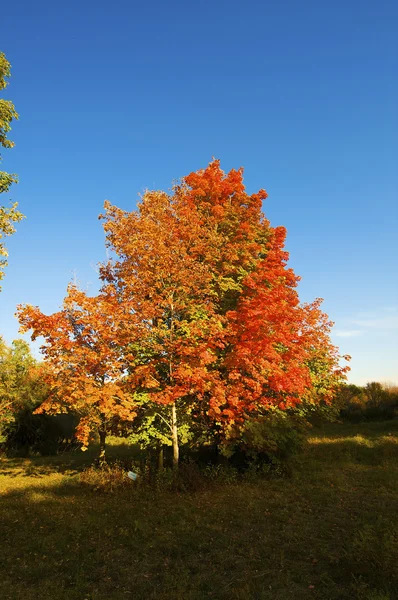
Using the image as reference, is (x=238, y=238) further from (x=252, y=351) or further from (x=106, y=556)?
(x=106, y=556)

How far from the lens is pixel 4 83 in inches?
651

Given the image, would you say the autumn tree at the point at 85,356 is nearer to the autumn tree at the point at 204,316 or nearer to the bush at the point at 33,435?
the autumn tree at the point at 204,316

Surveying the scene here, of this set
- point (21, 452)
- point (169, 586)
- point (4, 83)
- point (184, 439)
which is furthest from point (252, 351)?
point (21, 452)

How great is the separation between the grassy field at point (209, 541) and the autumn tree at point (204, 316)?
375cm

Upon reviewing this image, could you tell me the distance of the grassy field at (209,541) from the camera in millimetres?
8125

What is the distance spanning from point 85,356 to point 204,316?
18.7 ft

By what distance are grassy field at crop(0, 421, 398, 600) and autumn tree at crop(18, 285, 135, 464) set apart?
11.6 ft

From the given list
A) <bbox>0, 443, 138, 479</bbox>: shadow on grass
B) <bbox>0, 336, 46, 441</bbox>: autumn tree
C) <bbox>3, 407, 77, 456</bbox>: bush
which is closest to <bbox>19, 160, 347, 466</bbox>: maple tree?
<bbox>0, 443, 138, 479</bbox>: shadow on grass

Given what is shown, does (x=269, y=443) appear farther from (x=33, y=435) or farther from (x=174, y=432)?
(x=33, y=435)

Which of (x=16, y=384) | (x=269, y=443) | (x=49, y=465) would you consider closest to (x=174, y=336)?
(x=269, y=443)

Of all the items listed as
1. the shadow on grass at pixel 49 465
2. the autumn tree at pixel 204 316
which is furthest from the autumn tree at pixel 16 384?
the autumn tree at pixel 204 316

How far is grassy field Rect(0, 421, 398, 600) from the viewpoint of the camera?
812 cm

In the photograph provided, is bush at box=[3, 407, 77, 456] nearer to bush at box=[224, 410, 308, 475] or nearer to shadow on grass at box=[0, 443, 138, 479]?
shadow on grass at box=[0, 443, 138, 479]

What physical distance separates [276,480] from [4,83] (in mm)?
21885
